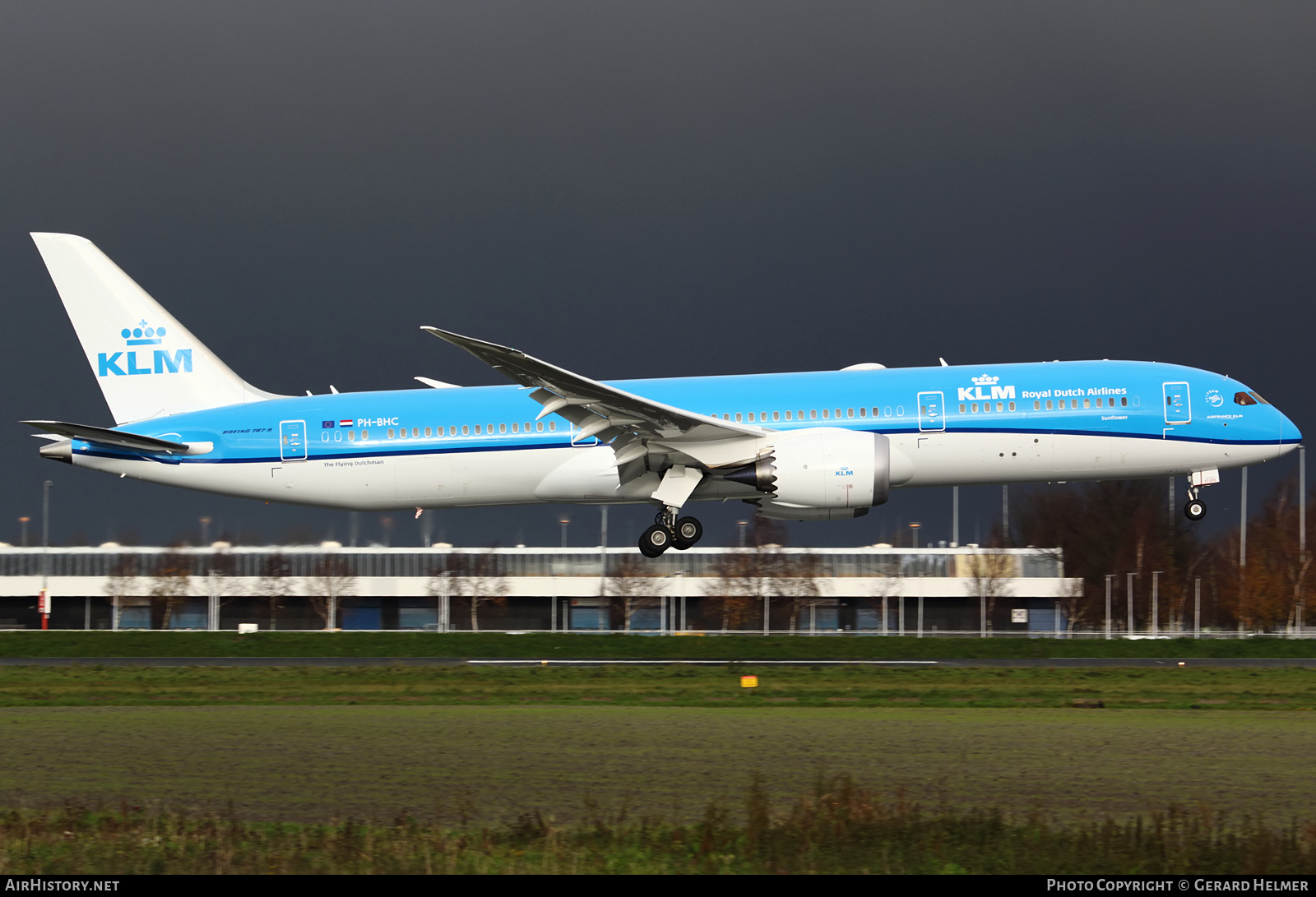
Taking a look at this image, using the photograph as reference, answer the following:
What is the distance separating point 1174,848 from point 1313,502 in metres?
95.4

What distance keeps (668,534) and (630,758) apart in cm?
1330

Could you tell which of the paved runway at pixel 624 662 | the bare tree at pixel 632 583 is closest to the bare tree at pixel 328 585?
the bare tree at pixel 632 583

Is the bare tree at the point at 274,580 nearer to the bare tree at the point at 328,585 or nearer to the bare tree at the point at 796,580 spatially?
the bare tree at the point at 328,585

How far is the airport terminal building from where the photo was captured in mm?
87000

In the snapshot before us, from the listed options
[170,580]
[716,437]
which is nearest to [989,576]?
[170,580]

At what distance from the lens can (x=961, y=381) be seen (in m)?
29.8

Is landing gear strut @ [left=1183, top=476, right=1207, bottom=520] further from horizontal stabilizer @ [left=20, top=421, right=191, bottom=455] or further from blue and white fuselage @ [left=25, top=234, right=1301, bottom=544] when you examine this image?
horizontal stabilizer @ [left=20, top=421, right=191, bottom=455]

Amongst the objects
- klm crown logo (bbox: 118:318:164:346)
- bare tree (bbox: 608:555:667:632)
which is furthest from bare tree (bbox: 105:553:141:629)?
klm crown logo (bbox: 118:318:164:346)

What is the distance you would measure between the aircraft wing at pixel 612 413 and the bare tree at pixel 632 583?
56775 mm

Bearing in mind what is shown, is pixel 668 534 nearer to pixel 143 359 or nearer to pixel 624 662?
pixel 624 662

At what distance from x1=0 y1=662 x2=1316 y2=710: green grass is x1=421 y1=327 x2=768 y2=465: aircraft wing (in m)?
5.21
